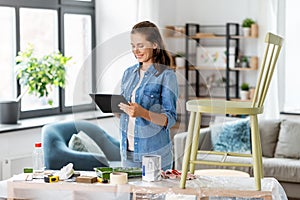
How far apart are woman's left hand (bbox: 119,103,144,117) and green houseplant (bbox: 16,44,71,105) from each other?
2.82 m

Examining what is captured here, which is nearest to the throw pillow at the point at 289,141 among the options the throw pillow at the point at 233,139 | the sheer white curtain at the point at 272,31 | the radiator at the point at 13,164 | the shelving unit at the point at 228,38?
the throw pillow at the point at 233,139

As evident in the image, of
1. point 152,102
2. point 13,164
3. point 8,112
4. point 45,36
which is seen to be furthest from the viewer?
point 45,36

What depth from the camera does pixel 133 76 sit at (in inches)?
113

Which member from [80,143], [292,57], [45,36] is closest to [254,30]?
[292,57]

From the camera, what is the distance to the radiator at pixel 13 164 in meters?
5.07

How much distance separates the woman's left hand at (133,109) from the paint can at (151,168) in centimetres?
20

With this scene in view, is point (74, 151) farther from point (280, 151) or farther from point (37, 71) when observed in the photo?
point (280, 151)

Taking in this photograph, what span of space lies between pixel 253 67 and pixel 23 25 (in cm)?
238

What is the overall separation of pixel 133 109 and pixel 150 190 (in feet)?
1.18

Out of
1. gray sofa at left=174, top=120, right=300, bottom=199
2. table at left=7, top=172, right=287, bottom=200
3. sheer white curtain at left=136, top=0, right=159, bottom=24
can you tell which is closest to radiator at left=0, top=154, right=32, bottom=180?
gray sofa at left=174, top=120, right=300, bottom=199

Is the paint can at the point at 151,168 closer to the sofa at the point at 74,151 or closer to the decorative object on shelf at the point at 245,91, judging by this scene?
the sofa at the point at 74,151

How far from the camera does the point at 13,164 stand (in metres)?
5.18

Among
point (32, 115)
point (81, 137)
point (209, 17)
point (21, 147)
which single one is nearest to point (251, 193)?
point (81, 137)

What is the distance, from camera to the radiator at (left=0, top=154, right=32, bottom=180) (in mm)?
5066
